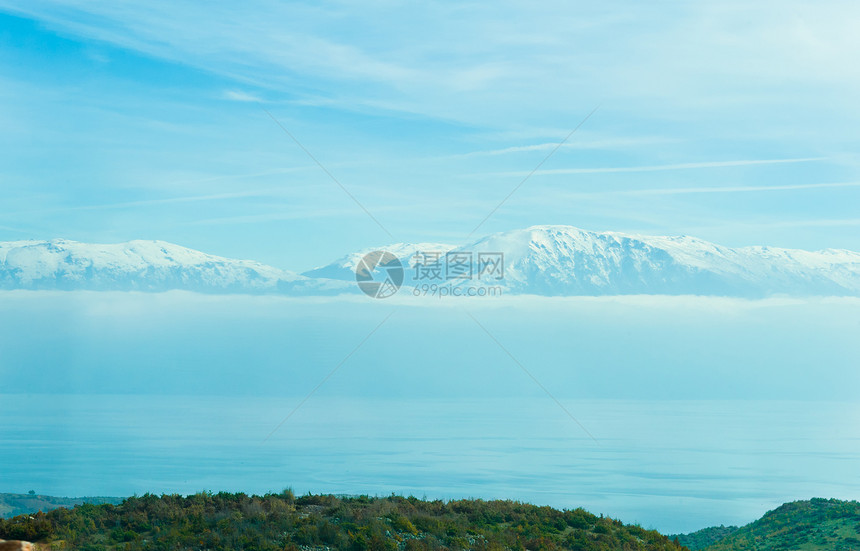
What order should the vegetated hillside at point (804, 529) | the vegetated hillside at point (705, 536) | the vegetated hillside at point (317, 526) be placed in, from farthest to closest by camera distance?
the vegetated hillside at point (705, 536), the vegetated hillside at point (804, 529), the vegetated hillside at point (317, 526)

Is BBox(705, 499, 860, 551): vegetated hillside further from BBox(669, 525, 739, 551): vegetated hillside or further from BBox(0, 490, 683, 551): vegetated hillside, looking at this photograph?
BBox(0, 490, 683, 551): vegetated hillside

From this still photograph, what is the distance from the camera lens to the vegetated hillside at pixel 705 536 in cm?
5181

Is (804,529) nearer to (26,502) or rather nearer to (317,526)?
(317,526)

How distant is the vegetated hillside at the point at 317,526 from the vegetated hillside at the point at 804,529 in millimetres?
15304

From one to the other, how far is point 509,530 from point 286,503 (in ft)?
25.4

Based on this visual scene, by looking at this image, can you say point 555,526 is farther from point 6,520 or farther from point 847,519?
point 847,519

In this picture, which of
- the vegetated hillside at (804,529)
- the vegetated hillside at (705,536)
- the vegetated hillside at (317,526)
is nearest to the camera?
the vegetated hillside at (317,526)

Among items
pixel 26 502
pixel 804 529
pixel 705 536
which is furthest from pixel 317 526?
pixel 26 502

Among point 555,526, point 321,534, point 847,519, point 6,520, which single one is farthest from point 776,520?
point 6,520

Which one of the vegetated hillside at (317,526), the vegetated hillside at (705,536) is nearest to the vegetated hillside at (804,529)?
the vegetated hillside at (705,536)

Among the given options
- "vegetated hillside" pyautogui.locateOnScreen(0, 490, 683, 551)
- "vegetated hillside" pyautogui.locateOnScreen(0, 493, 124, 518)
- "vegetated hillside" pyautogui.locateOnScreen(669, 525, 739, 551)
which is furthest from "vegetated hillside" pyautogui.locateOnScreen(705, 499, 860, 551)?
"vegetated hillside" pyautogui.locateOnScreen(0, 493, 124, 518)

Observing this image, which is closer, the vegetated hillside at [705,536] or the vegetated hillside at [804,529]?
the vegetated hillside at [804,529]

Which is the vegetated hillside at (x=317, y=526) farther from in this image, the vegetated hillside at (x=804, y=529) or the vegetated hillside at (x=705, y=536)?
the vegetated hillside at (x=705, y=536)

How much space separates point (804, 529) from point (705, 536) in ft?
56.7
